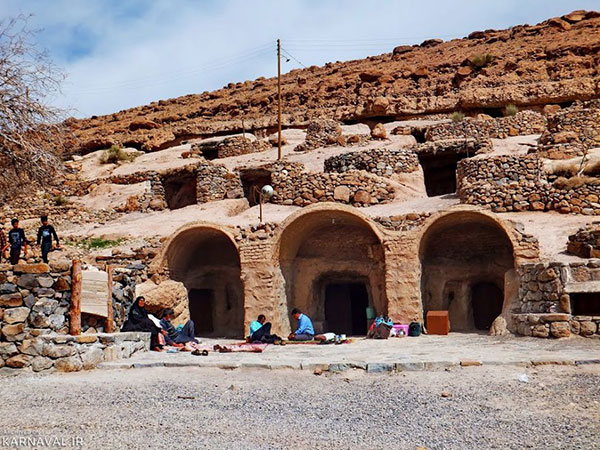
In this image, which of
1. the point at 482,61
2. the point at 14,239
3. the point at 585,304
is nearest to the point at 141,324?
the point at 14,239

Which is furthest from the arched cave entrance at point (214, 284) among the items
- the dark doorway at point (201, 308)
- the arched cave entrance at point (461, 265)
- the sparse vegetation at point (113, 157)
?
the sparse vegetation at point (113, 157)

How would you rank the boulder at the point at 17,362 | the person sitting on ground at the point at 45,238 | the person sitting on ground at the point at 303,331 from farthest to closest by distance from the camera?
the person sitting on ground at the point at 45,238 → the person sitting on ground at the point at 303,331 → the boulder at the point at 17,362

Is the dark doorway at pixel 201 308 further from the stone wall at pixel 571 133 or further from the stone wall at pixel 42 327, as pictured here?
the stone wall at pixel 571 133

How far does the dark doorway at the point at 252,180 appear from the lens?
23.0 m

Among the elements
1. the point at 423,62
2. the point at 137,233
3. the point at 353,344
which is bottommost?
the point at 353,344

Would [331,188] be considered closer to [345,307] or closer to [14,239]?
[345,307]

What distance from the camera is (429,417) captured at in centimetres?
554

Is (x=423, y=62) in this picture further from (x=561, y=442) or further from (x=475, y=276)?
(x=561, y=442)

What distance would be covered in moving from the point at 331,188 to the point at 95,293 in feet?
38.1

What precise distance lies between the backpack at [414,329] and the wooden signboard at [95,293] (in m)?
6.64

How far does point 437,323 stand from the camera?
12.9 metres

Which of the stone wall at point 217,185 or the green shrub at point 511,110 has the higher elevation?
the green shrub at point 511,110

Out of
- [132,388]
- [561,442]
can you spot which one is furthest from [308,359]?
[561,442]

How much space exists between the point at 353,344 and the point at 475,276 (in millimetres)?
5277
